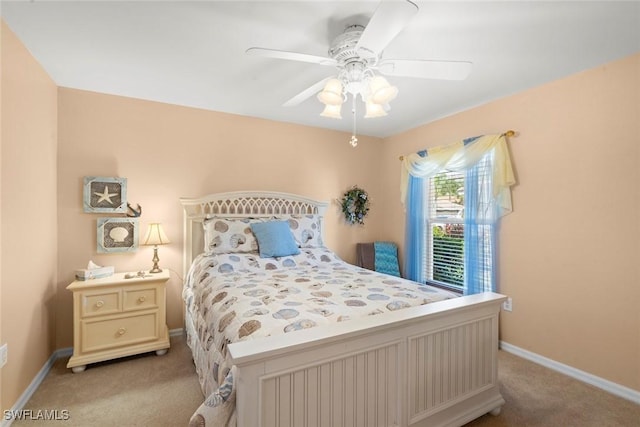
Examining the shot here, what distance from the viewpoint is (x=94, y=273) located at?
2.55 m

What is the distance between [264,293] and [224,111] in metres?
2.30

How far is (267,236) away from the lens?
288 centimetres

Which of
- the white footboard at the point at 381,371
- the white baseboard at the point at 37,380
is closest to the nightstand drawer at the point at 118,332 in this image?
the white baseboard at the point at 37,380

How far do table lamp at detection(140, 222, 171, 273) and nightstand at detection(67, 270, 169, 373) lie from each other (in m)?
0.16

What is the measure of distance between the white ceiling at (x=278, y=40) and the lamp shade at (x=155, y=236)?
127 centimetres

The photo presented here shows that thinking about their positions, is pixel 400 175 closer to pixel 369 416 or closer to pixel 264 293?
pixel 264 293

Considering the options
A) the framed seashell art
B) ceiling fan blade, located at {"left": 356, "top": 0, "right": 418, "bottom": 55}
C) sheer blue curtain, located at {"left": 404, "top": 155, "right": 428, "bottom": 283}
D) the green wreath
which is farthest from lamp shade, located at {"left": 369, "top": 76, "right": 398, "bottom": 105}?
the framed seashell art

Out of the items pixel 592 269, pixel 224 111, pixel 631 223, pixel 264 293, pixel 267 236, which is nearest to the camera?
pixel 264 293

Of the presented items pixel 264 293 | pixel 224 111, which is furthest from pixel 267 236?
pixel 224 111

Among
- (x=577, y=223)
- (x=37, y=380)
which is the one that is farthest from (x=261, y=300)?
(x=577, y=223)

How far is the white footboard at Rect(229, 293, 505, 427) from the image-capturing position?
3.80 feet

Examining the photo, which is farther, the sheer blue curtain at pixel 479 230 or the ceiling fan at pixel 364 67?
the sheer blue curtain at pixel 479 230

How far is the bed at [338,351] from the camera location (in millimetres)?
1166

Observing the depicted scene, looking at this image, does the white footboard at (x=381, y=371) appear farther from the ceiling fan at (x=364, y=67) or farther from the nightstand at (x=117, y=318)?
the nightstand at (x=117, y=318)
